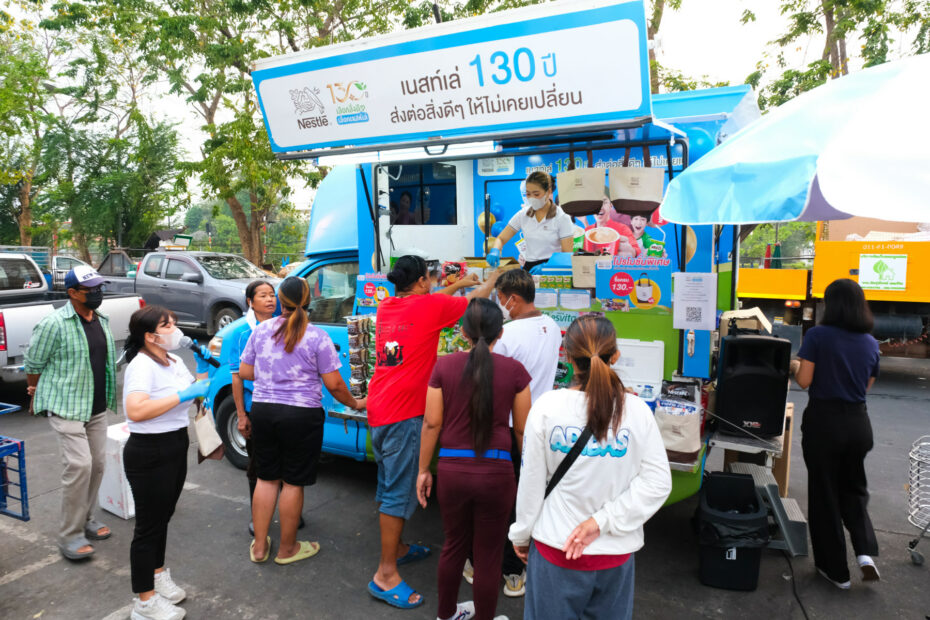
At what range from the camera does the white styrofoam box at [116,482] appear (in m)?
4.52

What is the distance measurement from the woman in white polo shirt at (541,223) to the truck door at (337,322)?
171cm

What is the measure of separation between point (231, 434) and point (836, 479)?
4.76 metres

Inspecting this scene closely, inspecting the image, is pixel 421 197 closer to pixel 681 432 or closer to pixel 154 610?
pixel 681 432

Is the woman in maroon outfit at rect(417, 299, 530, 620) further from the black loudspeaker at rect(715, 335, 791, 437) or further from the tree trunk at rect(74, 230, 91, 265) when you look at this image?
the tree trunk at rect(74, 230, 91, 265)

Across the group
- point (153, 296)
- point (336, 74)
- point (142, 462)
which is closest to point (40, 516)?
point (142, 462)

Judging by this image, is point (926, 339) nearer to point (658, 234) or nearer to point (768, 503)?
point (768, 503)

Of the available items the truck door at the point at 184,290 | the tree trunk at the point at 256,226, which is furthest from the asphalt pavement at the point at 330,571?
the tree trunk at the point at 256,226

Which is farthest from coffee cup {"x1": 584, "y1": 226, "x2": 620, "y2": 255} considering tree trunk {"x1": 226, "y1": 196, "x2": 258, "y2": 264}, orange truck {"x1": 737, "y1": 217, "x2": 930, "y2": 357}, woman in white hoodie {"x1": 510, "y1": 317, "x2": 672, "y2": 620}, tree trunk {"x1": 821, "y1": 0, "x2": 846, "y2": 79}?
tree trunk {"x1": 226, "y1": 196, "x2": 258, "y2": 264}

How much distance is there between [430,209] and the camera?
534cm

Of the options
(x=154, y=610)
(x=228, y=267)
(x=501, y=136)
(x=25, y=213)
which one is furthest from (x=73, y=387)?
(x=25, y=213)

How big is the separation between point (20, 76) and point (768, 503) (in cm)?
2282

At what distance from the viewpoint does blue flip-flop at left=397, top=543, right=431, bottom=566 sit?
3.90 metres

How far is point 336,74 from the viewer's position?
398cm

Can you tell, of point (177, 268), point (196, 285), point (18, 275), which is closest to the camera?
point (18, 275)
